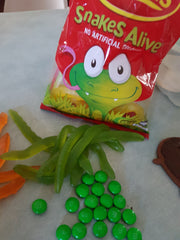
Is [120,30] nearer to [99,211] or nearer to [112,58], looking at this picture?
[112,58]

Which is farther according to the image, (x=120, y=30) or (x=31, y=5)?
(x=31, y=5)

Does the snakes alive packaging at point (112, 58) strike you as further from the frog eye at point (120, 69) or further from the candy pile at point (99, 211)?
the candy pile at point (99, 211)

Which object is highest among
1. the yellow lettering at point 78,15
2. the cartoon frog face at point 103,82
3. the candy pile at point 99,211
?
the yellow lettering at point 78,15

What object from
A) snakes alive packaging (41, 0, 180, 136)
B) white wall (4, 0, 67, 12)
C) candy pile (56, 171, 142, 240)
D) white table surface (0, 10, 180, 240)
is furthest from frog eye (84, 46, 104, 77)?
white wall (4, 0, 67, 12)


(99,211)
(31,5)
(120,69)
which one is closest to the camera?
(99,211)

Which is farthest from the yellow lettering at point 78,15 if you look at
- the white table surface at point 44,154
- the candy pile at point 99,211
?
the candy pile at point 99,211

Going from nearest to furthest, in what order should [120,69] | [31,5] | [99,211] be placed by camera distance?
[99,211]
[120,69]
[31,5]

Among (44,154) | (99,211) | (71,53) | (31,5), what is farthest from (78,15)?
(31,5)

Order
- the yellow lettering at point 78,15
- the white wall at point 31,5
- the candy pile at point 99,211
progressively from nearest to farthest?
the candy pile at point 99,211, the yellow lettering at point 78,15, the white wall at point 31,5

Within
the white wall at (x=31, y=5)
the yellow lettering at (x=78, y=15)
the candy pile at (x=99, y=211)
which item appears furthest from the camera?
the white wall at (x=31, y=5)
